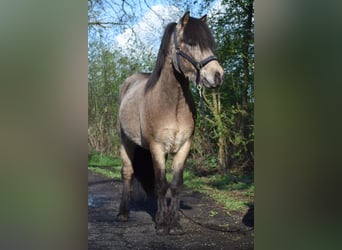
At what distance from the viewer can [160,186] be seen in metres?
2.20

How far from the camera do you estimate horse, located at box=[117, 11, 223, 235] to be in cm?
210

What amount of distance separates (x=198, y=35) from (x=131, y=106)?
53 centimetres

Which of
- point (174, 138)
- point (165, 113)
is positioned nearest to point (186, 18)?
point (165, 113)

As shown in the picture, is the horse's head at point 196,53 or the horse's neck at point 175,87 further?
the horse's neck at point 175,87

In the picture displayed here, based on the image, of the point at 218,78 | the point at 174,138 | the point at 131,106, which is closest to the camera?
the point at 218,78

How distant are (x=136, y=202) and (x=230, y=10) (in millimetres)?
1134

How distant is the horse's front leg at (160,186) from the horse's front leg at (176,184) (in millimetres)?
33

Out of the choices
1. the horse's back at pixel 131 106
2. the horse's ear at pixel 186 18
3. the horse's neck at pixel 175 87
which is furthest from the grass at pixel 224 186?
the horse's ear at pixel 186 18

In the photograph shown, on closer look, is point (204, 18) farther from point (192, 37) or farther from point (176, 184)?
point (176, 184)

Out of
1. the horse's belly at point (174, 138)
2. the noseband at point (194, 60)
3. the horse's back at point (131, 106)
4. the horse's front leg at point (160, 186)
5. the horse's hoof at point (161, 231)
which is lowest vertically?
the horse's hoof at point (161, 231)

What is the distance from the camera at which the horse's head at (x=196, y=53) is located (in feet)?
6.72

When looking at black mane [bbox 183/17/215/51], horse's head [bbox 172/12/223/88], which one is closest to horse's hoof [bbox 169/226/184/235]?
horse's head [bbox 172/12/223/88]

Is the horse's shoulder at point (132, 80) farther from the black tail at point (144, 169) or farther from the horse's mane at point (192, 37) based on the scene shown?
the black tail at point (144, 169)
